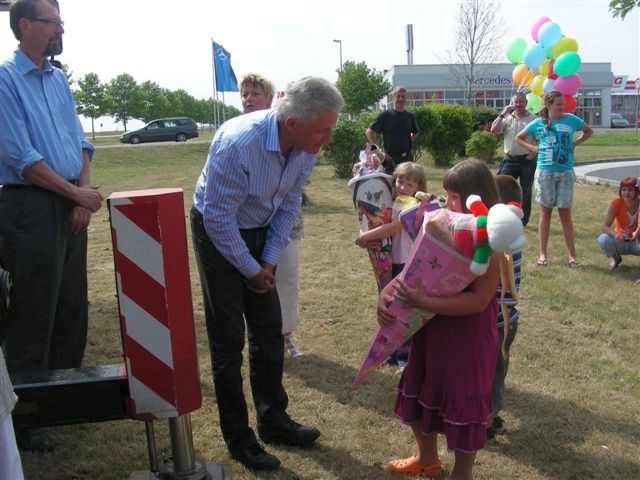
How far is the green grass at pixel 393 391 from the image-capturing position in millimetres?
3143

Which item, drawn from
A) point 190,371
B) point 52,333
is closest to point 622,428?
point 190,371

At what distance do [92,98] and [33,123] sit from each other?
57796 millimetres

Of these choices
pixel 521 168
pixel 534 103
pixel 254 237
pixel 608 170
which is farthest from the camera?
pixel 608 170

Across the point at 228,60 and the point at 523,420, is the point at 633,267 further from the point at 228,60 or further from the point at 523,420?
the point at 228,60

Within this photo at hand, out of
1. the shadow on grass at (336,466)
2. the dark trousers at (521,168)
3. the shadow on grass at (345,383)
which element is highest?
the dark trousers at (521,168)

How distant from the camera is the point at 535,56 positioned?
32.9 feet

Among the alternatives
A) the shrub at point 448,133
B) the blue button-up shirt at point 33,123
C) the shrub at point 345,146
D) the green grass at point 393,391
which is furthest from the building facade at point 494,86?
the blue button-up shirt at point 33,123

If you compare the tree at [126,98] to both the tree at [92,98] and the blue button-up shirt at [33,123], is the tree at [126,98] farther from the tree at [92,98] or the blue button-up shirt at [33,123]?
the blue button-up shirt at [33,123]

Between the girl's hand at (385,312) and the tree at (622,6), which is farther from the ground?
the tree at (622,6)

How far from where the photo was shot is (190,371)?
2.53 meters

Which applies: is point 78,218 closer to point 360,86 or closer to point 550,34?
point 550,34

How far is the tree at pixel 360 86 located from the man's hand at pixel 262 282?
47795mm

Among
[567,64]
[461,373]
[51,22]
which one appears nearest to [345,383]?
[461,373]

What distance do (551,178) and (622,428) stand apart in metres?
3.88
